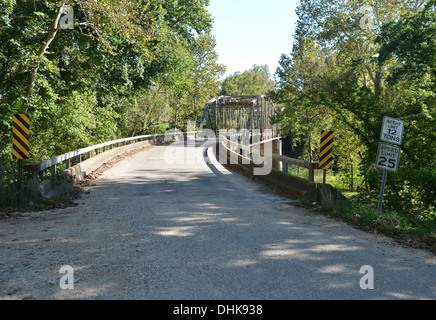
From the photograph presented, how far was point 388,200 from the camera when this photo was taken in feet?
39.5

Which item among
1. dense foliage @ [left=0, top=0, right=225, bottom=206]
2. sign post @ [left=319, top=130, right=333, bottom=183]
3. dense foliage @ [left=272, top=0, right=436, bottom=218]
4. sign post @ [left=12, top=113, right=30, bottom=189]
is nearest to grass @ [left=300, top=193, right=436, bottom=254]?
sign post @ [left=319, top=130, right=333, bottom=183]

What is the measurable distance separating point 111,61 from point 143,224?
15.0m

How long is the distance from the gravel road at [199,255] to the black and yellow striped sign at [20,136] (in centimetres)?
198

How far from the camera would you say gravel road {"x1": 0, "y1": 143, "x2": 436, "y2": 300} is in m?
3.94

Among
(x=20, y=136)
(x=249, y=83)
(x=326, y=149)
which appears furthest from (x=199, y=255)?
(x=249, y=83)

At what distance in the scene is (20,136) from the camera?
347 inches

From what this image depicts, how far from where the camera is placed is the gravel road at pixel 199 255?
3.94 meters

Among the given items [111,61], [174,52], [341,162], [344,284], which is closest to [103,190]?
[344,284]

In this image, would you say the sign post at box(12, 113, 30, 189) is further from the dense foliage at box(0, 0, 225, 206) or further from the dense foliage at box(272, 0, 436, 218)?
the dense foliage at box(272, 0, 436, 218)

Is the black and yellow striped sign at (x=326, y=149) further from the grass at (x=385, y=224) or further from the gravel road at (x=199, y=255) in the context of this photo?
the gravel road at (x=199, y=255)

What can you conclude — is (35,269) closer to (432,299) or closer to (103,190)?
(432,299)

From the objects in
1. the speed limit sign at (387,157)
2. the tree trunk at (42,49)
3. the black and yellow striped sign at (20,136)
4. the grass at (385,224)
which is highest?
the tree trunk at (42,49)

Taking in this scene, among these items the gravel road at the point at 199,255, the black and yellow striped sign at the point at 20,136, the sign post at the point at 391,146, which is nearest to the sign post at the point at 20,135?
the black and yellow striped sign at the point at 20,136

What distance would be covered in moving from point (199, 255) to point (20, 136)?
610cm
